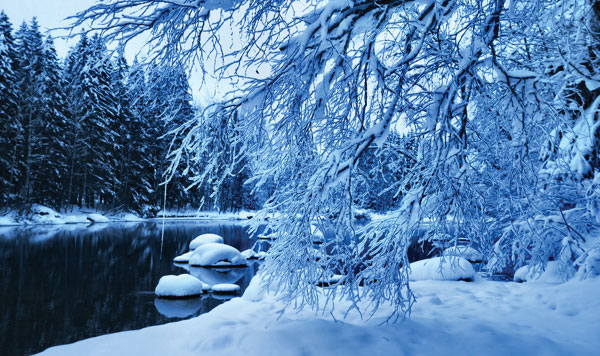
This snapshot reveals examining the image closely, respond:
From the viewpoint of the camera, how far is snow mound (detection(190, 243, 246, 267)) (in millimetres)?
15656

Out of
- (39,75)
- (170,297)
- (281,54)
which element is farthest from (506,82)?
(39,75)

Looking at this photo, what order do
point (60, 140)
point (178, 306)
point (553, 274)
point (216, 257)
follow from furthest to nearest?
1. point (60, 140)
2. point (216, 257)
3. point (178, 306)
4. point (553, 274)

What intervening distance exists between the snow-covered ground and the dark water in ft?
16.0

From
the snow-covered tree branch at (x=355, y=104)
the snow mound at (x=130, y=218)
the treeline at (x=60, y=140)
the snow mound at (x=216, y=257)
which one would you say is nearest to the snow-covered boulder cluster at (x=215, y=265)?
the snow mound at (x=216, y=257)

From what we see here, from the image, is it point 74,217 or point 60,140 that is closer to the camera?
point 60,140

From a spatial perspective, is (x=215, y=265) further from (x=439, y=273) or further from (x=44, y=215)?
(x=44, y=215)

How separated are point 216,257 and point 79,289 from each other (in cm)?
543

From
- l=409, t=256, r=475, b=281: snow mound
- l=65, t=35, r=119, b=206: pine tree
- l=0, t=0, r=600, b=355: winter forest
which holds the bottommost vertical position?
l=409, t=256, r=475, b=281: snow mound

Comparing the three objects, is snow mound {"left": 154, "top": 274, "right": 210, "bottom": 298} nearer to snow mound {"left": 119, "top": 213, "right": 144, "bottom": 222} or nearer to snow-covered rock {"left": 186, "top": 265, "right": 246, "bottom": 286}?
snow-covered rock {"left": 186, "top": 265, "right": 246, "bottom": 286}

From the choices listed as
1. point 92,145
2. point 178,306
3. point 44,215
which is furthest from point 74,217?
point 178,306

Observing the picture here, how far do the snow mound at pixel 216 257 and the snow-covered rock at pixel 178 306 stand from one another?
186 inches

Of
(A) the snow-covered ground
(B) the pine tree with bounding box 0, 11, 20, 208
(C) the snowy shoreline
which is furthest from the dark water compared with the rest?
(B) the pine tree with bounding box 0, 11, 20, 208

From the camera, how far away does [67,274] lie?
43.2ft

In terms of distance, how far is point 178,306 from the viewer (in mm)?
10273
